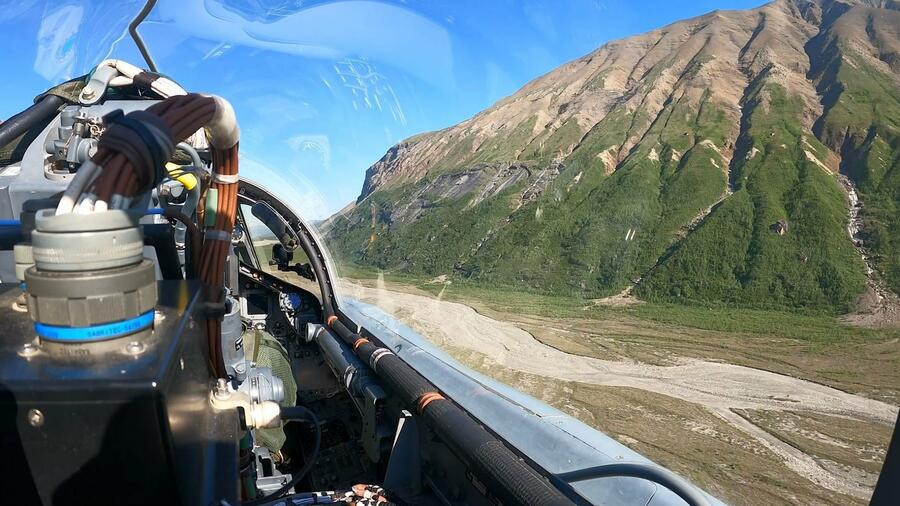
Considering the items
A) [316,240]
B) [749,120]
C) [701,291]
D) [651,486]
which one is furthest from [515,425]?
[749,120]

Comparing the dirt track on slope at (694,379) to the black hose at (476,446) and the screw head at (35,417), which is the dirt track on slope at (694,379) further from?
the screw head at (35,417)

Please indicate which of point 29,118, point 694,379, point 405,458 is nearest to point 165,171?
point 405,458

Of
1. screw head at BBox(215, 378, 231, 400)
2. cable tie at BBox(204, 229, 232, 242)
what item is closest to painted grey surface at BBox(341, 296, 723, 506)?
screw head at BBox(215, 378, 231, 400)

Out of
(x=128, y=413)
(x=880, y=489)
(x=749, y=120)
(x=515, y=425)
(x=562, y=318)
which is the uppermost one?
(x=749, y=120)

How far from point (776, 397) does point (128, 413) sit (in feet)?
54.5

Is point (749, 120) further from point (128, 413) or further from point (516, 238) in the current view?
point (128, 413)

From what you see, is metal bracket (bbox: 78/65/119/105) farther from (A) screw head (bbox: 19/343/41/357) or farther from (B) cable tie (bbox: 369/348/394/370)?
(A) screw head (bbox: 19/343/41/357)

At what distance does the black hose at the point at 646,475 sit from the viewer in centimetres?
121

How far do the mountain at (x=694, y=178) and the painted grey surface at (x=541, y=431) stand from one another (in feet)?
50.8

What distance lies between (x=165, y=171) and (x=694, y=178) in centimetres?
4153

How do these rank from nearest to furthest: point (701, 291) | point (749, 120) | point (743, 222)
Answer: point (701, 291), point (743, 222), point (749, 120)

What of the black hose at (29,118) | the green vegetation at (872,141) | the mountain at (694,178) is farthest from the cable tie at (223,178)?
the green vegetation at (872,141)

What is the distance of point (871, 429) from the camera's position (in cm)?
1032

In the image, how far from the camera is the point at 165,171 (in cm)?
99
